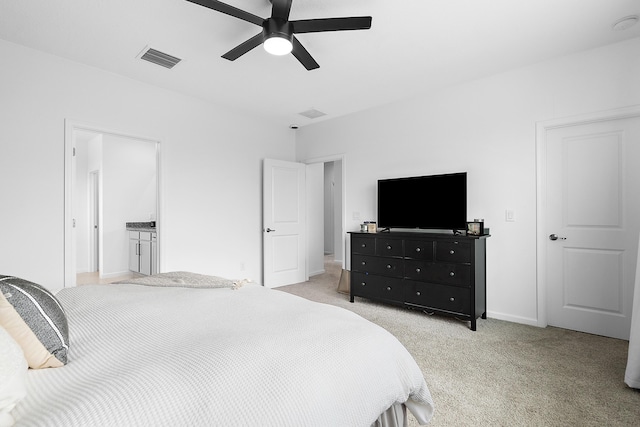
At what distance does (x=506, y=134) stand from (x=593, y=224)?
1.15 m

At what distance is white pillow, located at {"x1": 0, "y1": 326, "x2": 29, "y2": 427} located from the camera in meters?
0.71

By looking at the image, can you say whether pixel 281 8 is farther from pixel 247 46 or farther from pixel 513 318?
pixel 513 318

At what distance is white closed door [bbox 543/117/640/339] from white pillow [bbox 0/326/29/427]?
3.82 m

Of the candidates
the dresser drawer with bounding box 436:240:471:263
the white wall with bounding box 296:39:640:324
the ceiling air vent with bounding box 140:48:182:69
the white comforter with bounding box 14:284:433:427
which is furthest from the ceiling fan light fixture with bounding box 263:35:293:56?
the dresser drawer with bounding box 436:240:471:263

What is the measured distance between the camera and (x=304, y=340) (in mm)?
1138

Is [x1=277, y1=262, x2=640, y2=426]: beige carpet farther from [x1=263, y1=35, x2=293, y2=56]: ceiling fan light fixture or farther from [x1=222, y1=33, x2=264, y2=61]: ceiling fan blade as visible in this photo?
[x1=222, y1=33, x2=264, y2=61]: ceiling fan blade

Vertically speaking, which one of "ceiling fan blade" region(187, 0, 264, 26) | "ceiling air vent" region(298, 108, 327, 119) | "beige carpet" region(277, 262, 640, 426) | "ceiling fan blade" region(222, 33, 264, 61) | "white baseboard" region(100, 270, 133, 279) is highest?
"ceiling air vent" region(298, 108, 327, 119)

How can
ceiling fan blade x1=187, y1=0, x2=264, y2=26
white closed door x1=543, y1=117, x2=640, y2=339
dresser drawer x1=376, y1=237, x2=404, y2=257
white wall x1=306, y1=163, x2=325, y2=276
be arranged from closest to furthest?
ceiling fan blade x1=187, y1=0, x2=264, y2=26 → white closed door x1=543, y1=117, x2=640, y2=339 → dresser drawer x1=376, y1=237, x2=404, y2=257 → white wall x1=306, y1=163, x2=325, y2=276

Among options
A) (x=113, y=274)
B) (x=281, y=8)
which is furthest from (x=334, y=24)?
(x=113, y=274)

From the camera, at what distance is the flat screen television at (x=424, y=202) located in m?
3.38

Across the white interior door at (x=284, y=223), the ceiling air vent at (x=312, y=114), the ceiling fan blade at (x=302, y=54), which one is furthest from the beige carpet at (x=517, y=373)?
the ceiling air vent at (x=312, y=114)

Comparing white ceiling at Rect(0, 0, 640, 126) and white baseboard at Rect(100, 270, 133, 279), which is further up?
white ceiling at Rect(0, 0, 640, 126)

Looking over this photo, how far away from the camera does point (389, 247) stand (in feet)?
12.0

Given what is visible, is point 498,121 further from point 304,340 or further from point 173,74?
point 173,74
